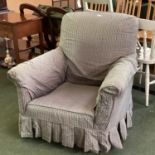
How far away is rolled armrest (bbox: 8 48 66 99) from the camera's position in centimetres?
210

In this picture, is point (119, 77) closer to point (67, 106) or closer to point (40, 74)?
point (67, 106)

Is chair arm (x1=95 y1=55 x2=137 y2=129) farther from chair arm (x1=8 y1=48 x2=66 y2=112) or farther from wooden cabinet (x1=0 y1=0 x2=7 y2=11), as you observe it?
wooden cabinet (x1=0 y1=0 x2=7 y2=11)

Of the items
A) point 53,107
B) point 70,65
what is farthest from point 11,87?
point 53,107

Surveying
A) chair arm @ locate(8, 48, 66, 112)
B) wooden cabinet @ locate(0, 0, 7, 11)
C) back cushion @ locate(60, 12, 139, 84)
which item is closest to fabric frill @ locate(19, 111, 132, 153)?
chair arm @ locate(8, 48, 66, 112)

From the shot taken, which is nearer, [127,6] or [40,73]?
[40,73]

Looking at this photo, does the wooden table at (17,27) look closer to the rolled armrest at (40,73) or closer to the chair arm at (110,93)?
the rolled armrest at (40,73)

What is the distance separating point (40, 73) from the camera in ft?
7.31

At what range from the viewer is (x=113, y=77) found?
6.23ft

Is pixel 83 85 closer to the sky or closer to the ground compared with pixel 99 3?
closer to the ground

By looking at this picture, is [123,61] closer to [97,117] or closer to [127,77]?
[127,77]

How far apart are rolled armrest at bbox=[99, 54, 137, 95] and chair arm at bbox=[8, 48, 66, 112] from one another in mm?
495

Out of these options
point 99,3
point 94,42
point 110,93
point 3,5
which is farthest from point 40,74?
point 3,5

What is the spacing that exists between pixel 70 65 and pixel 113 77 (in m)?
0.63

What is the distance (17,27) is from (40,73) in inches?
49.1
